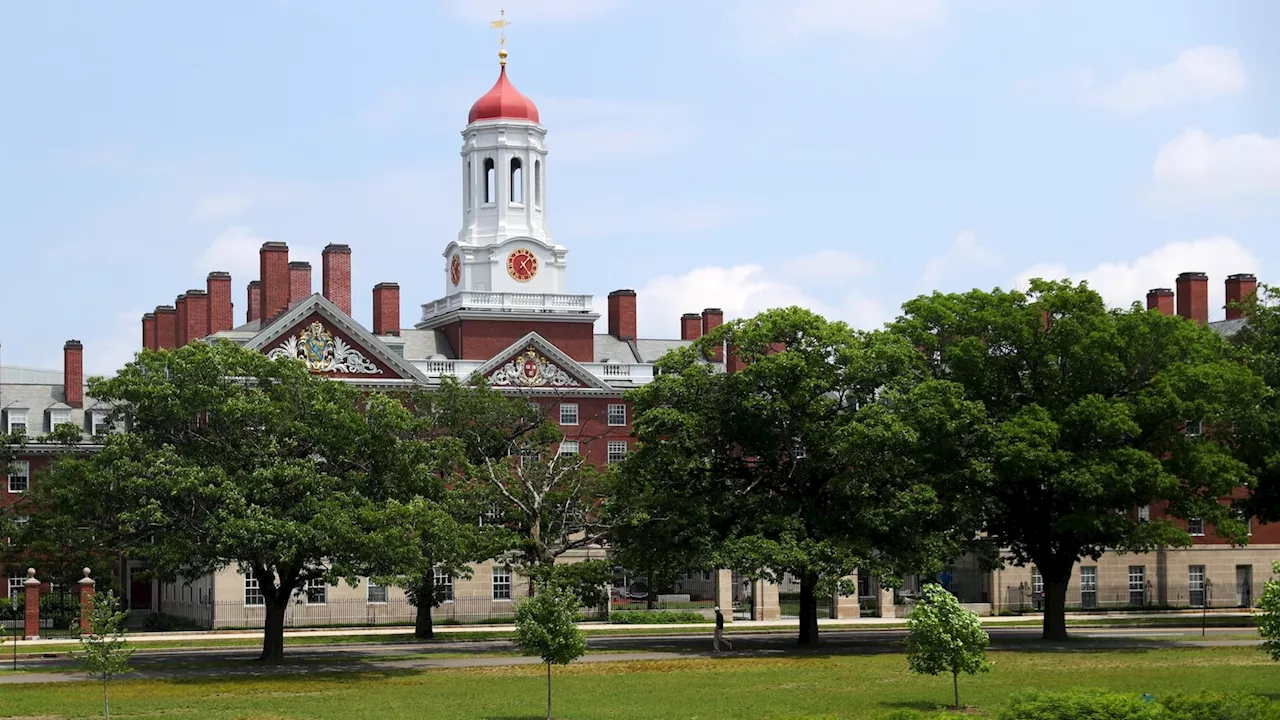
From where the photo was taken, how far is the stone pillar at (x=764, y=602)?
71.9 meters

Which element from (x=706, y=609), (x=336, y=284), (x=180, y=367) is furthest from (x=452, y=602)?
(x=180, y=367)

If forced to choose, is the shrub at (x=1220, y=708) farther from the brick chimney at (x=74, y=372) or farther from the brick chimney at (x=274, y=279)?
the brick chimney at (x=74, y=372)

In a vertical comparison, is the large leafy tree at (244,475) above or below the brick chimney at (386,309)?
below

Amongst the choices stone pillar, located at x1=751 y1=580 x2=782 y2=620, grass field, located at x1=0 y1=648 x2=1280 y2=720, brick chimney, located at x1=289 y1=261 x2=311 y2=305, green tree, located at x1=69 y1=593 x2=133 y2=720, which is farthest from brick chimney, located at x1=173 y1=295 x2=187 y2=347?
green tree, located at x1=69 y1=593 x2=133 y2=720

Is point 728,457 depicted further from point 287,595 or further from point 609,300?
point 609,300

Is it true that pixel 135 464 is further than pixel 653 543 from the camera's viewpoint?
No

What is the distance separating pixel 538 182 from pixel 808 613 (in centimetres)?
4079

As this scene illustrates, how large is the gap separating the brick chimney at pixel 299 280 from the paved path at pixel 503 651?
85.8 feet

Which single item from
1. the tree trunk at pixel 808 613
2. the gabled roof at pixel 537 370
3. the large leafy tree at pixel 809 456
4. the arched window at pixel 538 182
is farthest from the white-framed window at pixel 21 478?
the tree trunk at pixel 808 613

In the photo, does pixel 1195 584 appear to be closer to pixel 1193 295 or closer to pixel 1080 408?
pixel 1193 295

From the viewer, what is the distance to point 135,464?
49.2 meters

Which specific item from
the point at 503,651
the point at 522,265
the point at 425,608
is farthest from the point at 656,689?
the point at 522,265

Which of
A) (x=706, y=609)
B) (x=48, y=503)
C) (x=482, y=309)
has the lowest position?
(x=706, y=609)

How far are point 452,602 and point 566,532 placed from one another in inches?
508
